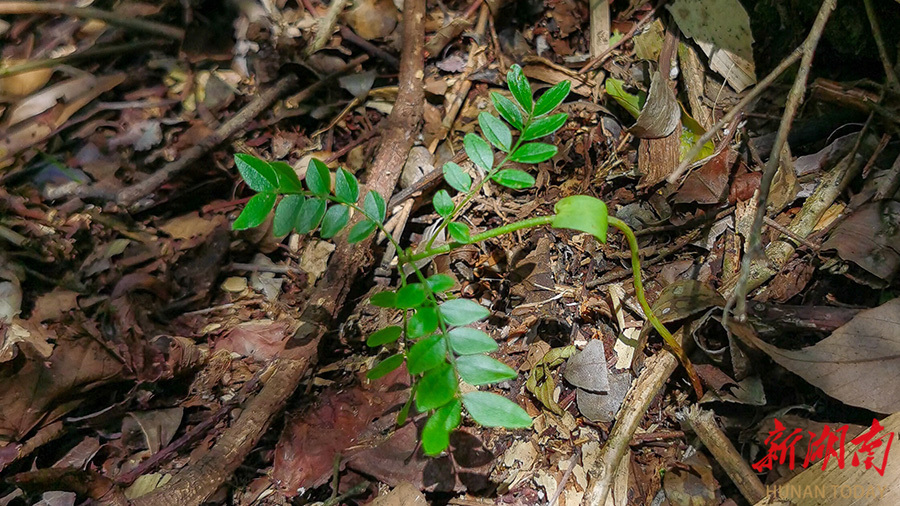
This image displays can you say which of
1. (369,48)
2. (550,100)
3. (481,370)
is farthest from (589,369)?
(369,48)

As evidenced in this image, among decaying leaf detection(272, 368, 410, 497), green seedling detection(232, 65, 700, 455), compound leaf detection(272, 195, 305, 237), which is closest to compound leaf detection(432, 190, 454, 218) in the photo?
green seedling detection(232, 65, 700, 455)

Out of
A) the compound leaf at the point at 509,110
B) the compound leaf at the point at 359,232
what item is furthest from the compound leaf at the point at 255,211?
the compound leaf at the point at 509,110

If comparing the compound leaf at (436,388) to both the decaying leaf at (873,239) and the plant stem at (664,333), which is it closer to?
the plant stem at (664,333)

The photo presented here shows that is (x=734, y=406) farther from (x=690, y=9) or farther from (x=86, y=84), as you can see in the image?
(x=86, y=84)

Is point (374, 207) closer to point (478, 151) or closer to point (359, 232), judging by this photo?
point (359, 232)

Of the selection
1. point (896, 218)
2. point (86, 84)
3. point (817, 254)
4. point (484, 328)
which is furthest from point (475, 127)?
point (86, 84)
